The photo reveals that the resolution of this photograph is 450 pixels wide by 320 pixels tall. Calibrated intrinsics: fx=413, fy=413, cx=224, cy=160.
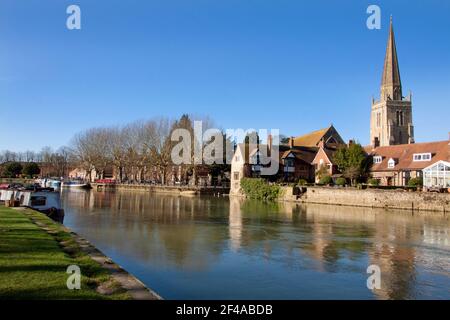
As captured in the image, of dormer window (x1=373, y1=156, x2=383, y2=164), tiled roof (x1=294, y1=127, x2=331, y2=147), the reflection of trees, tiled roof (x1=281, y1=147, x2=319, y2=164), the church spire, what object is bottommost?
the reflection of trees

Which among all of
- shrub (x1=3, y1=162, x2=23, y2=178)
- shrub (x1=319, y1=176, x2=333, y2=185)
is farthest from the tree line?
shrub (x1=319, y1=176, x2=333, y2=185)

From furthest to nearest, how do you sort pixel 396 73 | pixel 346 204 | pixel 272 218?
pixel 396 73 → pixel 346 204 → pixel 272 218

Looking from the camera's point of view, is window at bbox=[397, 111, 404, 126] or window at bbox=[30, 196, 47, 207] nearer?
window at bbox=[30, 196, 47, 207]

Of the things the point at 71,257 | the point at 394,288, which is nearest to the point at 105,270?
the point at 71,257

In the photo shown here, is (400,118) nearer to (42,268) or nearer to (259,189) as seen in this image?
(259,189)

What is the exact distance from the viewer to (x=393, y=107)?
96.8 meters

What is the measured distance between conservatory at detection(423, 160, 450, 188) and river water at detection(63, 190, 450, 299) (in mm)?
16271

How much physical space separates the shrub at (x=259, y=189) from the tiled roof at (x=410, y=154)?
48.7 ft

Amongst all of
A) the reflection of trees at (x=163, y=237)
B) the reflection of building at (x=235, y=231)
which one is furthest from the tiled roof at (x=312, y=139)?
the reflection of trees at (x=163, y=237)

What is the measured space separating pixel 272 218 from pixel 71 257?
2304 centimetres

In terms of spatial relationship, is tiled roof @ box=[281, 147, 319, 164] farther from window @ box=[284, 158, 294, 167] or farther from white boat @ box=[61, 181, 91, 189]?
white boat @ box=[61, 181, 91, 189]

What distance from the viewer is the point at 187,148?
75312 mm

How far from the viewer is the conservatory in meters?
46.1
